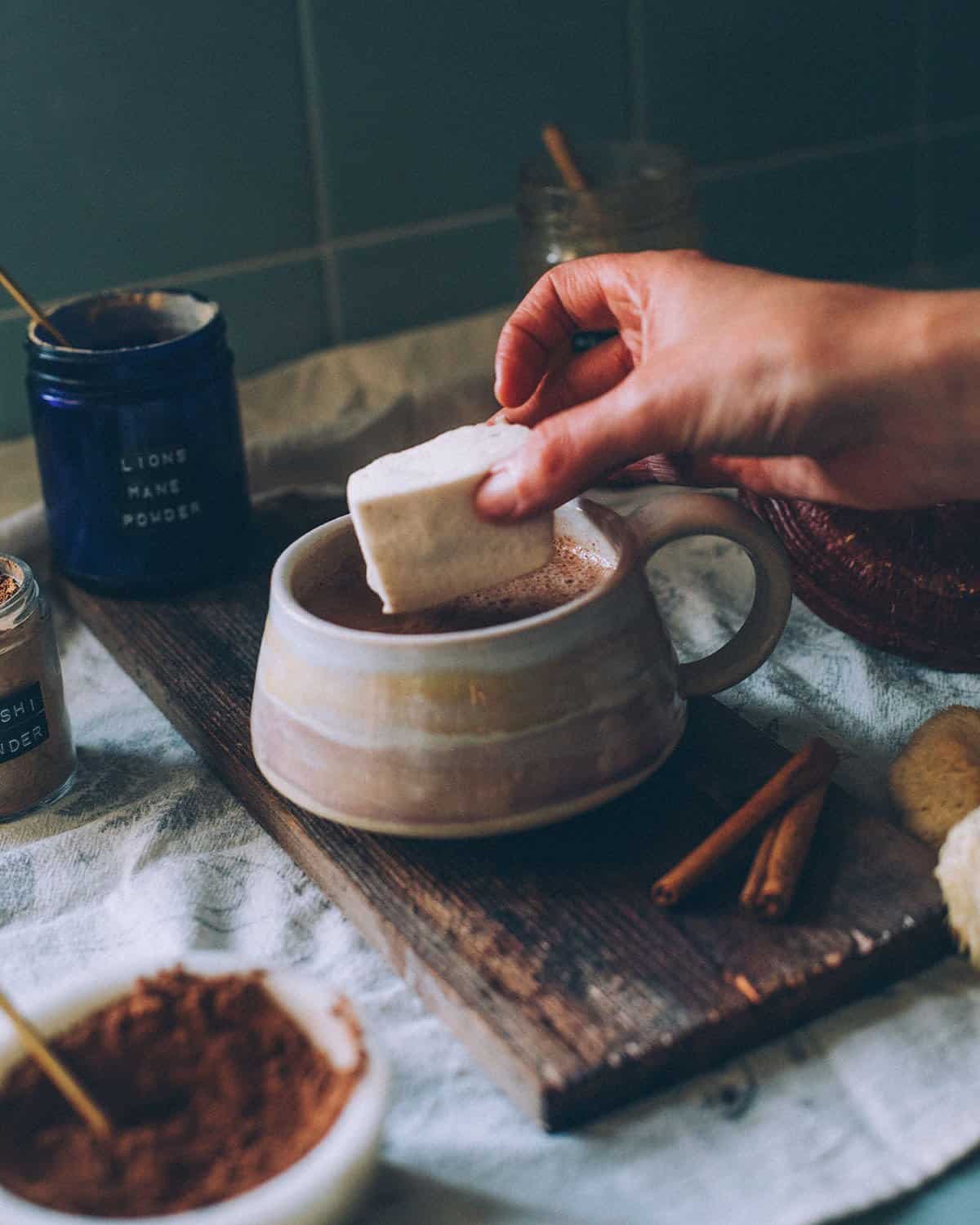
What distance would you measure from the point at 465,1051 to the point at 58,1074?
183 mm

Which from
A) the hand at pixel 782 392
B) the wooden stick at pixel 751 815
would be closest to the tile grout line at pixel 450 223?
the hand at pixel 782 392

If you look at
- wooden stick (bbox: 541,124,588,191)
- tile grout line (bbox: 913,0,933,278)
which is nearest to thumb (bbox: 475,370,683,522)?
wooden stick (bbox: 541,124,588,191)

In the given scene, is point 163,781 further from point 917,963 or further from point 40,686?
point 917,963

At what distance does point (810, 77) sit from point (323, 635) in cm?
100

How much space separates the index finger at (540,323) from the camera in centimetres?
93

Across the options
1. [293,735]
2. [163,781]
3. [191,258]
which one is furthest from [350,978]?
[191,258]

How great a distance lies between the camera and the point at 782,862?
0.70m

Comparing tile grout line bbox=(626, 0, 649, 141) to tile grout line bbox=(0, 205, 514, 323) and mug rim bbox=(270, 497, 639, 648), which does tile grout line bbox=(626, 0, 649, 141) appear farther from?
mug rim bbox=(270, 497, 639, 648)

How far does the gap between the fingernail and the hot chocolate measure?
0.29ft

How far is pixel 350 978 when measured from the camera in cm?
72

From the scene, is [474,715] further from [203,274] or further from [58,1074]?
[203,274]

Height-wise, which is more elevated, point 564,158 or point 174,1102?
point 564,158

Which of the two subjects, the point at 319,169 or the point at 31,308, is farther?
the point at 319,169

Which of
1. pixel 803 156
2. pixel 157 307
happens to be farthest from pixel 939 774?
pixel 803 156
